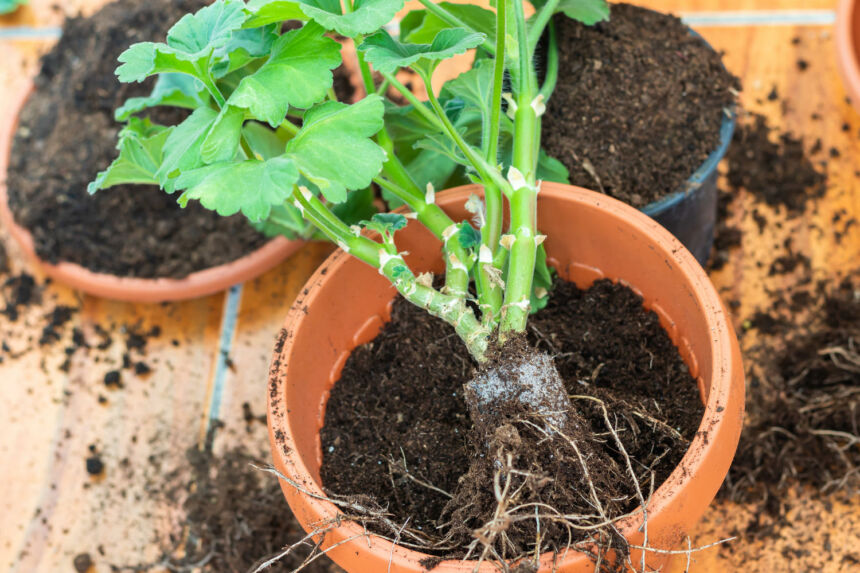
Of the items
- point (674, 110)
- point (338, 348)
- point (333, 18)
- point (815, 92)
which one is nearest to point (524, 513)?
point (338, 348)

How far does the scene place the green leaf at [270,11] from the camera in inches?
28.3

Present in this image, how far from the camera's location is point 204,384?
1.47m

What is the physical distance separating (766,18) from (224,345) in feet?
4.34

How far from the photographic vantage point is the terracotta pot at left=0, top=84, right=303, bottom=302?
4.65 feet

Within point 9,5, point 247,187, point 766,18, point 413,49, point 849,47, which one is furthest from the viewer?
point 9,5

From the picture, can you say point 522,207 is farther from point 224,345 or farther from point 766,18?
point 766,18

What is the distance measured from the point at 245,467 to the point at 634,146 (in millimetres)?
837

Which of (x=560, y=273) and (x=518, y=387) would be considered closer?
(x=518, y=387)

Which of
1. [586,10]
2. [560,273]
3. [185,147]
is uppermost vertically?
[586,10]

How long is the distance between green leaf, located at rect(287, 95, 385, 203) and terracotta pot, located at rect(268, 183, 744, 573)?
251mm

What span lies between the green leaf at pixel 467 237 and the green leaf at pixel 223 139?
0.95 feet

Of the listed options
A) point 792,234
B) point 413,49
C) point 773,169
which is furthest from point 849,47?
point 413,49

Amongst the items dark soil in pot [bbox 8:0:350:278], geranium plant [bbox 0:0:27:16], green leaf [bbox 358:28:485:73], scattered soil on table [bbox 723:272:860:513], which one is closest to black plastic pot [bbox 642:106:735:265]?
scattered soil on table [bbox 723:272:860:513]

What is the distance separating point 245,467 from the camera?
1.35m
